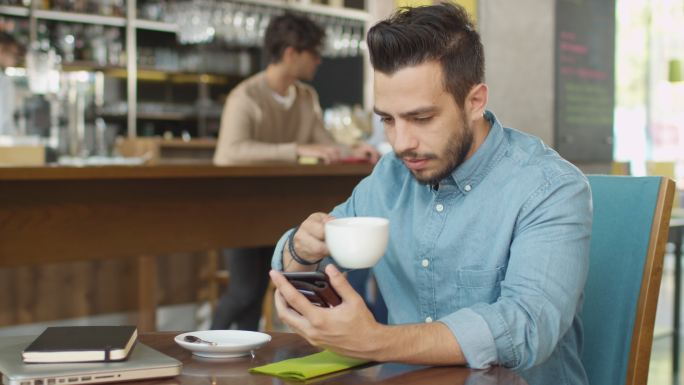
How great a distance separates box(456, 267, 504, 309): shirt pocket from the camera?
4.59ft

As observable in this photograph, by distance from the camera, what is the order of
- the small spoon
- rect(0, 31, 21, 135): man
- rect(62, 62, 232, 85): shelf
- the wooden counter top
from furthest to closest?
1. rect(62, 62, 232, 85): shelf
2. rect(0, 31, 21, 135): man
3. the wooden counter top
4. the small spoon

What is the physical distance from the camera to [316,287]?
112 centimetres

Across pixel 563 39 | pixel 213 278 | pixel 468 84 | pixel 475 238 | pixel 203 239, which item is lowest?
pixel 213 278

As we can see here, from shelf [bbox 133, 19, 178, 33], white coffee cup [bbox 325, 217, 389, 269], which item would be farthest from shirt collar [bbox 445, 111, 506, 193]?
shelf [bbox 133, 19, 178, 33]

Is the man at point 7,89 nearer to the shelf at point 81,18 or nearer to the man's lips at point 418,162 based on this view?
the shelf at point 81,18

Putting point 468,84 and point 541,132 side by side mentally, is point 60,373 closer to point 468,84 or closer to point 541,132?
point 468,84

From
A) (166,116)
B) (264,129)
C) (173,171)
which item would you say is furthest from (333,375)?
(166,116)

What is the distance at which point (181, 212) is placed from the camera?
340 centimetres

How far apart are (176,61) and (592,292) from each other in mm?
5914

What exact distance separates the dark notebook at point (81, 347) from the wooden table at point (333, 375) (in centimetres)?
6

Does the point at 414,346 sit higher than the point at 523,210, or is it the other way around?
the point at 523,210

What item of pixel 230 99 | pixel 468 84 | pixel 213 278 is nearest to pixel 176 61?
→ pixel 213 278

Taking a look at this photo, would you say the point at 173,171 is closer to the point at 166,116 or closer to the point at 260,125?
the point at 260,125

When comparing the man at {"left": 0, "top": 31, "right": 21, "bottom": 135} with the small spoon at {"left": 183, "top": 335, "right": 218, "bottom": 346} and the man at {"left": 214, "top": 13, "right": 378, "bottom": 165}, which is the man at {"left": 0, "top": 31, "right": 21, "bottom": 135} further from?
the small spoon at {"left": 183, "top": 335, "right": 218, "bottom": 346}
